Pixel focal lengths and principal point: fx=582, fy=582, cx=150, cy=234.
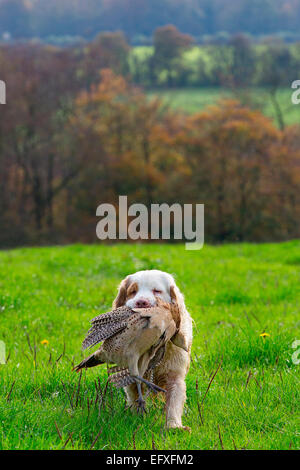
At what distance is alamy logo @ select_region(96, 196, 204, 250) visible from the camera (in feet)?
99.3

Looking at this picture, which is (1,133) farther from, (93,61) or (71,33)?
(71,33)

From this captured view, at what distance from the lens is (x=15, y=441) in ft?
11.7

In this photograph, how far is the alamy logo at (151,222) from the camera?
30.3 m

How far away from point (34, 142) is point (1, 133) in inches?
82.1

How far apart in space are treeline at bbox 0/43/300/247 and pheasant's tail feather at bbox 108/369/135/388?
2750 centimetres

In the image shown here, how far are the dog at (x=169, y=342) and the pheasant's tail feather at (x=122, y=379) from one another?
16.4 inches

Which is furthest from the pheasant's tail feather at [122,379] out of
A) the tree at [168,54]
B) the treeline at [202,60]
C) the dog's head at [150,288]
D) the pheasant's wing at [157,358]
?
the tree at [168,54]

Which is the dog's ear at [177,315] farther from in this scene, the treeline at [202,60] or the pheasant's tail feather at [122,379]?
the treeline at [202,60]

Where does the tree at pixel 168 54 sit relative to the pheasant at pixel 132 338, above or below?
above

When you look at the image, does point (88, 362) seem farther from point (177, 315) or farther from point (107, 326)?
point (177, 315)

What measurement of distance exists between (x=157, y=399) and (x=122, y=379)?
80cm

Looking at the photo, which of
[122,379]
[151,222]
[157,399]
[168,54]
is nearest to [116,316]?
[122,379]

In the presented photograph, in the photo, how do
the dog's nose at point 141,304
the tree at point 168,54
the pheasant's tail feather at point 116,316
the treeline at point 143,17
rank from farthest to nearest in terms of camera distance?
1. the treeline at point 143,17
2. the tree at point 168,54
3. the dog's nose at point 141,304
4. the pheasant's tail feather at point 116,316

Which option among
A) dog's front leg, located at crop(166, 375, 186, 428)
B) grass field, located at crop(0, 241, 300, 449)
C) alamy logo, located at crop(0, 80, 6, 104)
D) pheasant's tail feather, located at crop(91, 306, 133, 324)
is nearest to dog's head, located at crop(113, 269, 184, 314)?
pheasant's tail feather, located at crop(91, 306, 133, 324)
